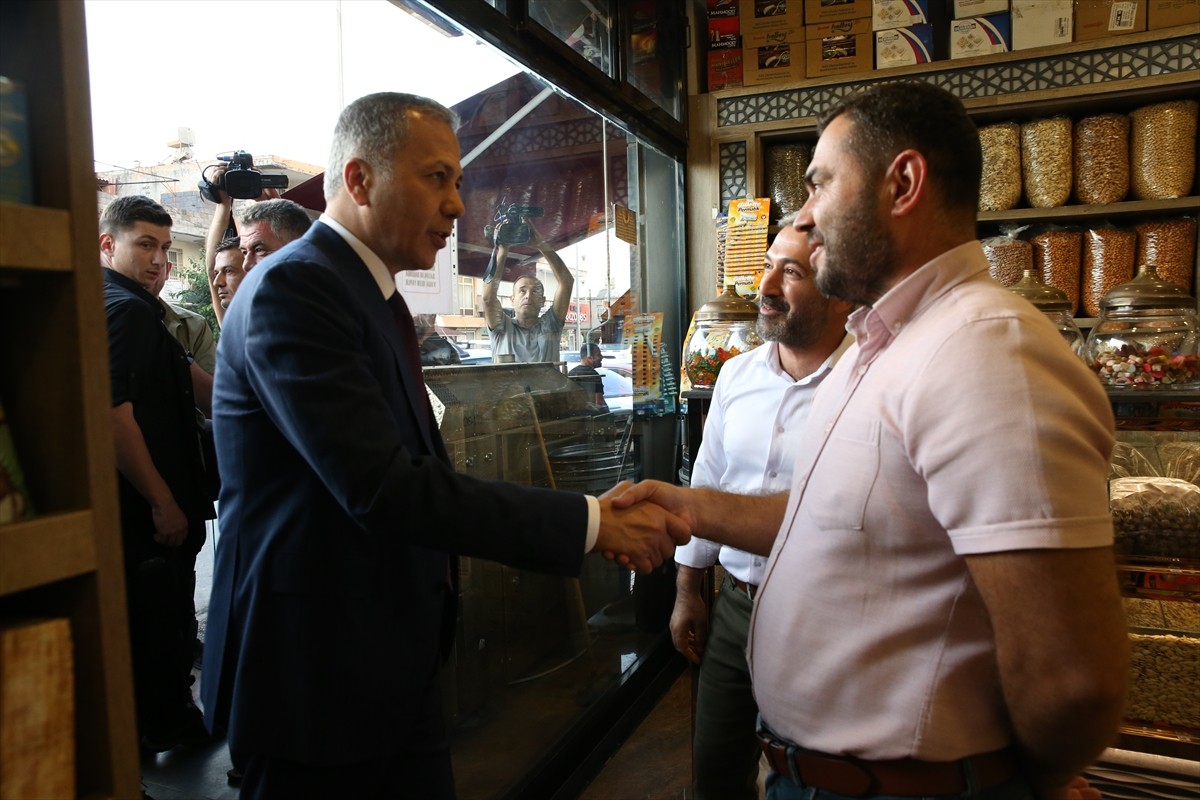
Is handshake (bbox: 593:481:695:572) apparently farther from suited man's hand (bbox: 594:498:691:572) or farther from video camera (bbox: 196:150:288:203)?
video camera (bbox: 196:150:288:203)

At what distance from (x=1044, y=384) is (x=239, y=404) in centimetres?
107

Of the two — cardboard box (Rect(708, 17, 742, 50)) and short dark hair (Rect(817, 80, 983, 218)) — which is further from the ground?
cardboard box (Rect(708, 17, 742, 50))

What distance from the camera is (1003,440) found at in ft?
2.63

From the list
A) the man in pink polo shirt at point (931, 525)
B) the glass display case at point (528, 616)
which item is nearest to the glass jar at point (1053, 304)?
the man in pink polo shirt at point (931, 525)

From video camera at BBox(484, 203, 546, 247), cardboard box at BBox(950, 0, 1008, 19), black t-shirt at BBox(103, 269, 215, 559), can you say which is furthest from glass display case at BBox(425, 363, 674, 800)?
cardboard box at BBox(950, 0, 1008, 19)

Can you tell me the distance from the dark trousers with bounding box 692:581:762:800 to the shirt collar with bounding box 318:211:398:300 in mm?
1075

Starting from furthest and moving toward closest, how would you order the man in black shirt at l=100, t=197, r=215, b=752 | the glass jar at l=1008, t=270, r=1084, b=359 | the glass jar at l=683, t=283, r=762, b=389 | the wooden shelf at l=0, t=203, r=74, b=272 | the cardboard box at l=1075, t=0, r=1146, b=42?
1. the cardboard box at l=1075, t=0, r=1146, b=42
2. the glass jar at l=683, t=283, r=762, b=389
3. the man in black shirt at l=100, t=197, r=215, b=752
4. the glass jar at l=1008, t=270, r=1084, b=359
5. the wooden shelf at l=0, t=203, r=74, b=272

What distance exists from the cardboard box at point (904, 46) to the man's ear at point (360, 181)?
2665 mm

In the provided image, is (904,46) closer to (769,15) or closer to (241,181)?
(769,15)

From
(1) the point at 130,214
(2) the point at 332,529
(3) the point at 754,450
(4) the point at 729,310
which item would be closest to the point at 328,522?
(2) the point at 332,529

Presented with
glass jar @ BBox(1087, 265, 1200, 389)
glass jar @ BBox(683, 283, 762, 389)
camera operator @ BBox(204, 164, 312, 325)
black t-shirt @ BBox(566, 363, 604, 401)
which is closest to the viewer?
glass jar @ BBox(1087, 265, 1200, 389)

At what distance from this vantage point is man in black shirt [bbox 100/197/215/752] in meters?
2.22

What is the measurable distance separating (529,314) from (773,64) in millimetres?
1603

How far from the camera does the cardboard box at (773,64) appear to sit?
343 cm
